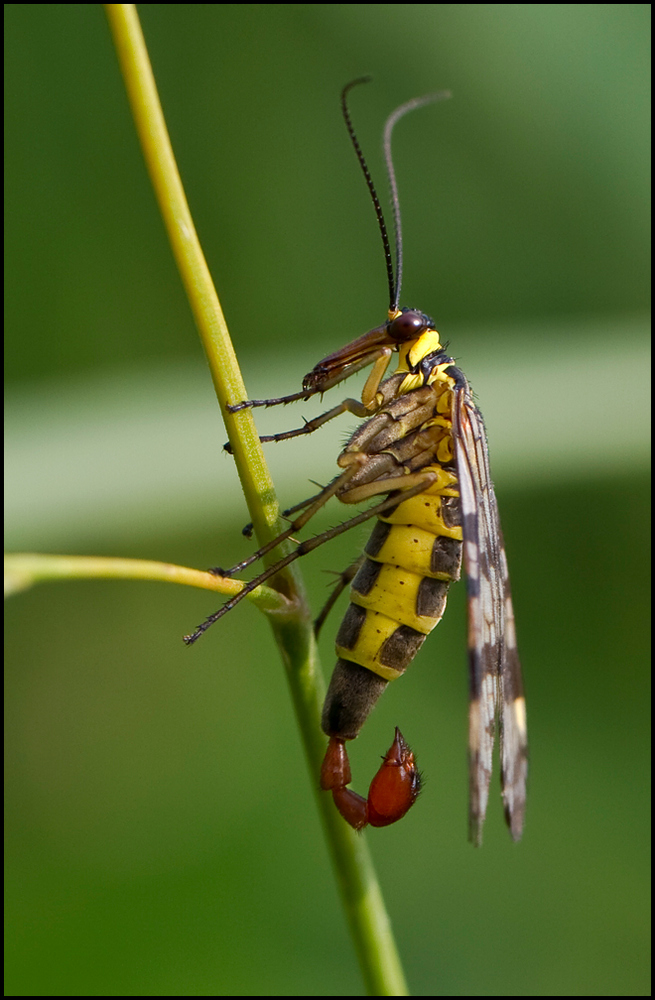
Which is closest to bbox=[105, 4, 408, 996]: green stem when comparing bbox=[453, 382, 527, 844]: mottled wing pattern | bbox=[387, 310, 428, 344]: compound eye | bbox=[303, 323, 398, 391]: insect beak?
bbox=[453, 382, 527, 844]: mottled wing pattern

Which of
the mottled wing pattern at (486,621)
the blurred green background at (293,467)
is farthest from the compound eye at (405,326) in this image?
the blurred green background at (293,467)

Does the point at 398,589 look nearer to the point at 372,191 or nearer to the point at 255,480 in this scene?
the point at 255,480

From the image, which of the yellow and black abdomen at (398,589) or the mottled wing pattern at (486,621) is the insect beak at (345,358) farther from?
the yellow and black abdomen at (398,589)

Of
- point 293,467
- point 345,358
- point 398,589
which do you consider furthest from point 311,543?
point 293,467

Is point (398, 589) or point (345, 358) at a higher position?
point (345, 358)

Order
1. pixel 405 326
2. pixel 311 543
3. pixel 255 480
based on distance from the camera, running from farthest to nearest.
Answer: pixel 405 326 < pixel 311 543 < pixel 255 480

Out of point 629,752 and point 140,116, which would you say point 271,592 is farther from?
point 629,752
